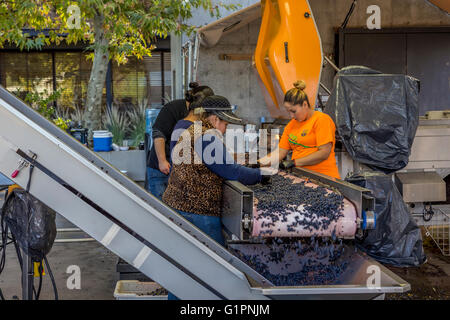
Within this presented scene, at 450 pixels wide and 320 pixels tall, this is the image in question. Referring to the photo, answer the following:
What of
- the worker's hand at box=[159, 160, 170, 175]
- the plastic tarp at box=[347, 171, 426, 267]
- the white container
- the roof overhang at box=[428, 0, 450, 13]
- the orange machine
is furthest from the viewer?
the roof overhang at box=[428, 0, 450, 13]

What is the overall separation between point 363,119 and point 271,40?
138 cm

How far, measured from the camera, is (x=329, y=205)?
3326 millimetres

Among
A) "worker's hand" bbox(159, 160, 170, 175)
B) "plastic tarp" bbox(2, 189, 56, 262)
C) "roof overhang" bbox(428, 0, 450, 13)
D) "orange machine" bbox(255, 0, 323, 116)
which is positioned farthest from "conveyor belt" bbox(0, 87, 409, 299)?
"roof overhang" bbox(428, 0, 450, 13)

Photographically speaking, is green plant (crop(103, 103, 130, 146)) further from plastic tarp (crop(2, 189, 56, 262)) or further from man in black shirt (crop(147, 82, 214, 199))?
plastic tarp (crop(2, 189, 56, 262))

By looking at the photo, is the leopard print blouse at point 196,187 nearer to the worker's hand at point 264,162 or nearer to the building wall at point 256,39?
the worker's hand at point 264,162

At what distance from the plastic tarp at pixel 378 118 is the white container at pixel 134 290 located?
2.99 metres

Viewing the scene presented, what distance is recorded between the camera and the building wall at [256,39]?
10320 mm

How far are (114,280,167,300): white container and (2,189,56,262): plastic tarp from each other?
0.71 m

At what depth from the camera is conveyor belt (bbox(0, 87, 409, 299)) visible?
7.80 feet

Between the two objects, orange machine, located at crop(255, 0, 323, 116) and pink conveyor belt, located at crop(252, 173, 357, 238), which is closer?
pink conveyor belt, located at crop(252, 173, 357, 238)

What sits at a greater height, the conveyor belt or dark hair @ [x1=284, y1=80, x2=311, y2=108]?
dark hair @ [x1=284, y1=80, x2=311, y2=108]

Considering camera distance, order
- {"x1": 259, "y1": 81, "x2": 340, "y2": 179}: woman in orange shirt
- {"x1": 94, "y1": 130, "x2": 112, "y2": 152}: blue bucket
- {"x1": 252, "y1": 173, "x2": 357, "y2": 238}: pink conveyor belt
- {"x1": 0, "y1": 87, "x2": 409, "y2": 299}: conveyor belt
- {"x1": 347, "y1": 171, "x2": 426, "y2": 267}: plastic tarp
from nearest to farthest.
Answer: {"x1": 0, "y1": 87, "x2": 409, "y2": 299}: conveyor belt
{"x1": 252, "y1": 173, "x2": 357, "y2": 238}: pink conveyor belt
{"x1": 259, "y1": 81, "x2": 340, "y2": 179}: woman in orange shirt
{"x1": 347, "y1": 171, "x2": 426, "y2": 267}: plastic tarp
{"x1": 94, "y1": 130, "x2": 112, "y2": 152}: blue bucket

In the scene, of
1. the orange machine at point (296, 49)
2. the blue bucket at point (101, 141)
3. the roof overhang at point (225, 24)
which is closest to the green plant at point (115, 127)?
the blue bucket at point (101, 141)

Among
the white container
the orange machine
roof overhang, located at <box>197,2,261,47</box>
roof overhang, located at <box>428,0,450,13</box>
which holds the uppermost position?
roof overhang, located at <box>428,0,450,13</box>
